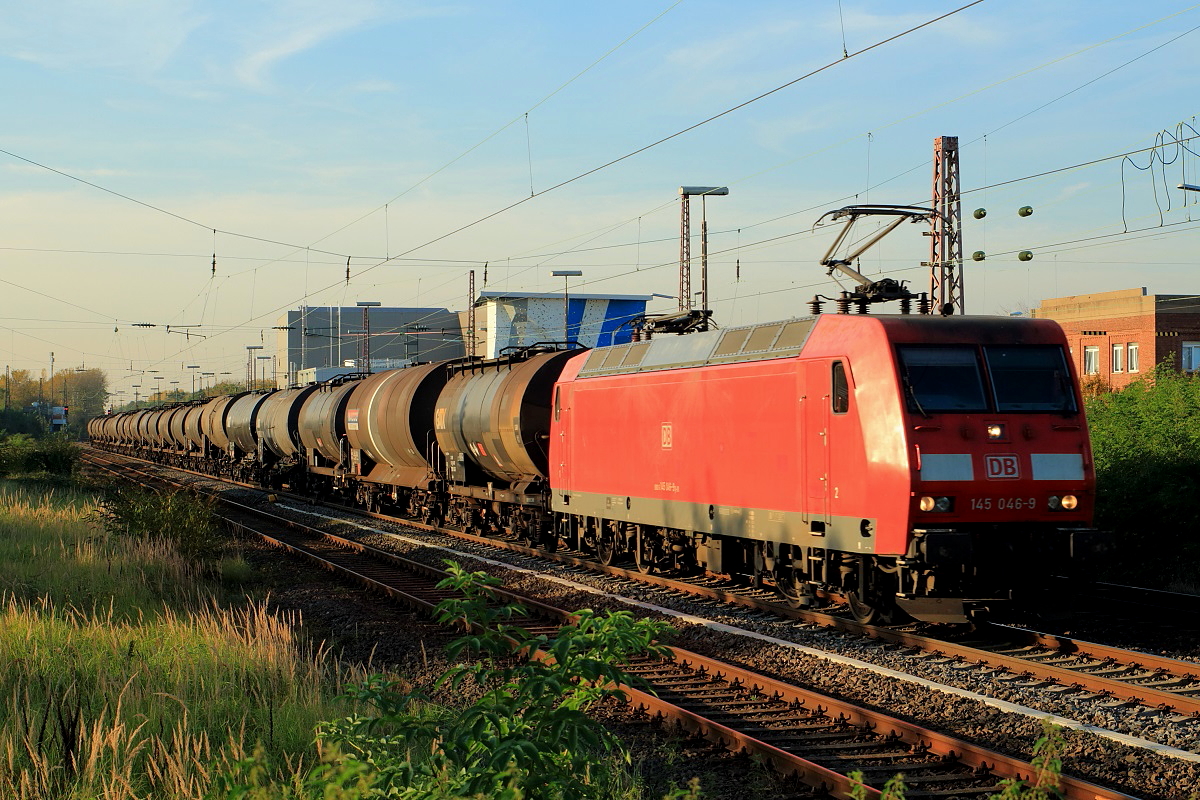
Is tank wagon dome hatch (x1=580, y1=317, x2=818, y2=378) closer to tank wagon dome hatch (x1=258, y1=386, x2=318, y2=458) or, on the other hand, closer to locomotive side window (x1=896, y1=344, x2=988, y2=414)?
locomotive side window (x1=896, y1=344, x2=988, y2=414)

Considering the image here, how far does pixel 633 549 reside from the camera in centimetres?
1822

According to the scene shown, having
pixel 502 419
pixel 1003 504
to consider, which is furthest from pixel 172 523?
pixel 1003 504

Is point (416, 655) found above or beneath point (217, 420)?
beneath

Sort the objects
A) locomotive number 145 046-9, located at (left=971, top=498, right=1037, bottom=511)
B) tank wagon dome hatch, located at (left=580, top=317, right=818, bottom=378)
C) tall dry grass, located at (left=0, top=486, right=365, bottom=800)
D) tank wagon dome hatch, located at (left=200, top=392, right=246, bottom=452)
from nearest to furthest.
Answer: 1. tall dry grass, located at (left=0, top=486, right=365, bottom=800)
2. locomotive number 145 046-9, located at (left=971, top=498, right=1037, bottom=511)
3. tank wagon dome hatch, located at (left=580, top=317, right=818, bottom=378)
4. tank wagon dome hatch, located at (left=200, top=392, right=246, bottom=452)

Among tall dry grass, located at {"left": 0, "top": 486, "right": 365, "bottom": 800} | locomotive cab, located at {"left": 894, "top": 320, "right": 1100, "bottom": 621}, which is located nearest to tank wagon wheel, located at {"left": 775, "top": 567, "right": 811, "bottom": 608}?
locomotive cab, located at {"left": 894, "top": 320, "right": 1100, "bottom": 621}

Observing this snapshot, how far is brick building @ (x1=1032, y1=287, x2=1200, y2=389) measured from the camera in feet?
167

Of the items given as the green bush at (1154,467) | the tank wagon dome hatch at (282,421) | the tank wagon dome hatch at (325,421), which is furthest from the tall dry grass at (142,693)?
the tank wagon dome hatch at (282,421)

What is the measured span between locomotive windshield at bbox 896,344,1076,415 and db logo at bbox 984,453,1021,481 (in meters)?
0.53

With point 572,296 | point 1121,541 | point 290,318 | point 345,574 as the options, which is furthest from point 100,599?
point 290,318

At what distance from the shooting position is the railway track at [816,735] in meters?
7.39

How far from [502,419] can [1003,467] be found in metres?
11.7

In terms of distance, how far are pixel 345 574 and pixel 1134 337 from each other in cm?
4426

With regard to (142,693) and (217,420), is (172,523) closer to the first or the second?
(142,693)

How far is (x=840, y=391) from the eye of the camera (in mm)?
12406
